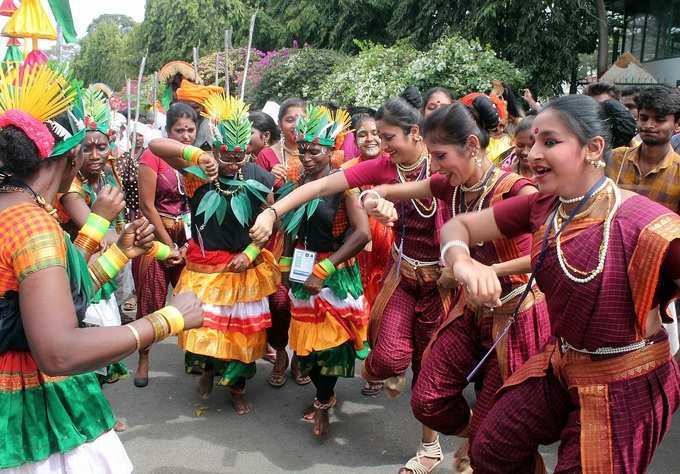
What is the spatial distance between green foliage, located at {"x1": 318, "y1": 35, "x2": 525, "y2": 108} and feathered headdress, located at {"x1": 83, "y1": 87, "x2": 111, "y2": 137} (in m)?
7.46

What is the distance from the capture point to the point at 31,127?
6.67 feet

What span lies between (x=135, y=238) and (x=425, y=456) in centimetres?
204

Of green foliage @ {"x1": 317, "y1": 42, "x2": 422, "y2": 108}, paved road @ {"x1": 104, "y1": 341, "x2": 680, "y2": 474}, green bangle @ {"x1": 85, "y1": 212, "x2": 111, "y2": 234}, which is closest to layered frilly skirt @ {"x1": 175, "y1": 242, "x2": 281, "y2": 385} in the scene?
paved road @ {"x1": 104, "y1": 341, "x2": 680, "y2": 474}

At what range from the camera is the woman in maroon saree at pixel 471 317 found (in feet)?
9.95

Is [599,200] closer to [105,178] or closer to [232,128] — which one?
[232,128]

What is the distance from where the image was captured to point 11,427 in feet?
6.88

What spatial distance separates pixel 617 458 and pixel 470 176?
4.70ft

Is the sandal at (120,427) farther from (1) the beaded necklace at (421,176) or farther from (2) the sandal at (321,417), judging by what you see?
(1) the beaded necklace at (421,176)

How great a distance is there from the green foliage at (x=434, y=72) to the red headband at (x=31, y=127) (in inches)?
377

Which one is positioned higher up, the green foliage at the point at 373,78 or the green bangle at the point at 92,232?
the green foliage at the point at 373,78

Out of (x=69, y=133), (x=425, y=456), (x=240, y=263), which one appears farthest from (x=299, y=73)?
(x=69, y=133)

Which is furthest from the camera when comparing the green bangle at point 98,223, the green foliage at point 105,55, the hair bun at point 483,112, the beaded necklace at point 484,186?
the green foliage at point 105,55

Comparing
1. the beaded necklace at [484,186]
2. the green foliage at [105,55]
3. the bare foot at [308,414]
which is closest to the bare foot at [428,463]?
the bare foot at [308,414]

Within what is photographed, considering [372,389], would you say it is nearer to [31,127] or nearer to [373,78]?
[31,127]
